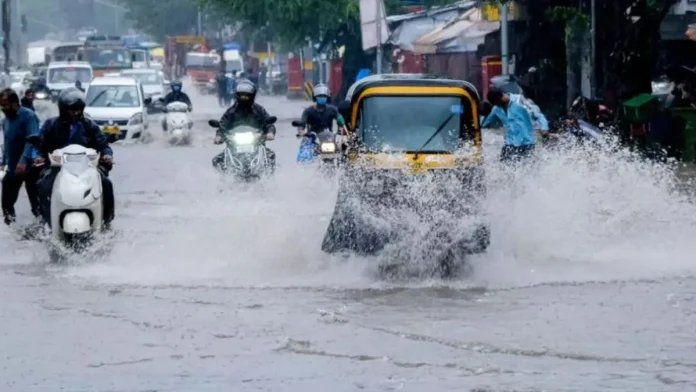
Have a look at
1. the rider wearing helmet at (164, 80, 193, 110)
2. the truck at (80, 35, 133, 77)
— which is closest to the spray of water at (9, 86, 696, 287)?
the rider wearing helmet at (164, 80, 193, 110)

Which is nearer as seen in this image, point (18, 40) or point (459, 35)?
point (459, 35)

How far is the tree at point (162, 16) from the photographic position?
113 metres

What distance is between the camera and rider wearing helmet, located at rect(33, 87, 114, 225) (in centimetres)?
1330

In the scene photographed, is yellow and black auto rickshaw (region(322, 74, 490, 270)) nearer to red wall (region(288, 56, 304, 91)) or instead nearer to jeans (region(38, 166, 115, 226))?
jeans (region(38, 166, 115, 226))

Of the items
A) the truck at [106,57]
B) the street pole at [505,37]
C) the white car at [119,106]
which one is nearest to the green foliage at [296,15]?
the truck at [106,57]

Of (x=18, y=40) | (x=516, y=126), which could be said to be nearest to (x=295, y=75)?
(x=18, y=40)

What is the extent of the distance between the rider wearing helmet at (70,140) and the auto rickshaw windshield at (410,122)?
236 centimetres

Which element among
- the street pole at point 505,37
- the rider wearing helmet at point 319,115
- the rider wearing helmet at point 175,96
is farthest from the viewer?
the rider wearing helmet at point 175,96

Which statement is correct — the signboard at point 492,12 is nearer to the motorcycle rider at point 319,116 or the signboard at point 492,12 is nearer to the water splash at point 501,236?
the motorcycle rider at point 319,116

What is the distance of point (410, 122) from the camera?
40.5 ft

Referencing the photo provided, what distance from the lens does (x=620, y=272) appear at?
12.5 meters

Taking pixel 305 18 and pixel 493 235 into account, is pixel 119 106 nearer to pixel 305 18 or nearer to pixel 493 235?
pixel 305 18

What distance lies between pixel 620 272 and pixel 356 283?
Answer: 7.05ft

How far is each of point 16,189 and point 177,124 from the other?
17.9 meters
